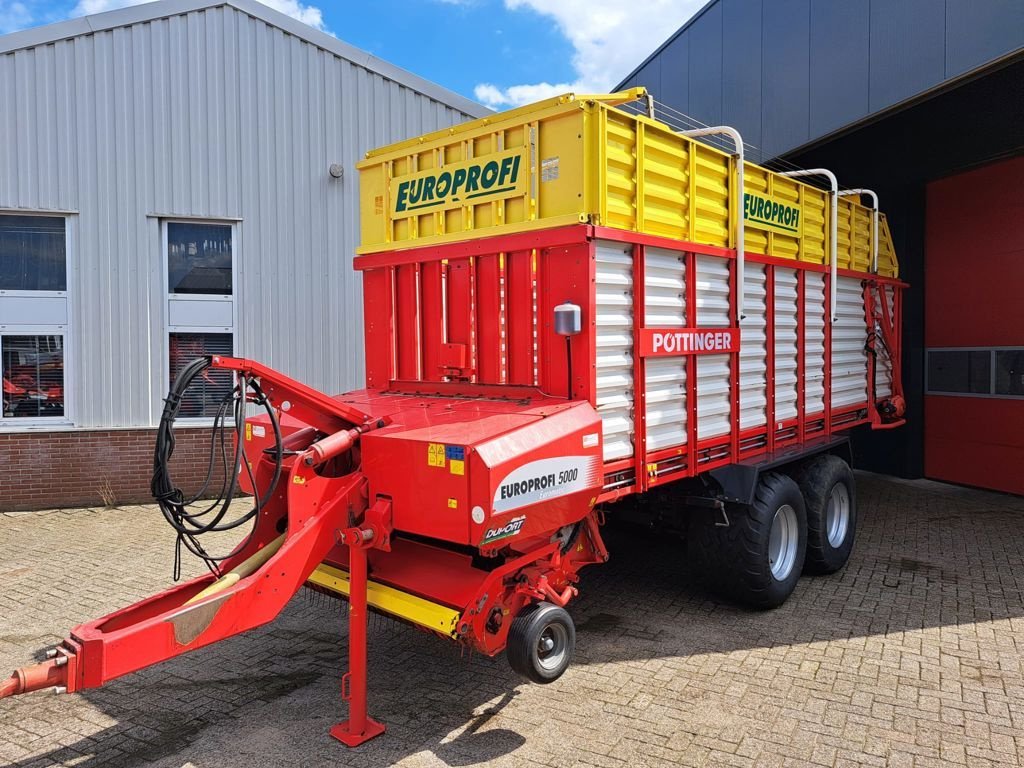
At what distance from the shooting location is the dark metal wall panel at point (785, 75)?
921 cm

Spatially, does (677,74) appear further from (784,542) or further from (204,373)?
(784,542)

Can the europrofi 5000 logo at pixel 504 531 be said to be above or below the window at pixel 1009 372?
below

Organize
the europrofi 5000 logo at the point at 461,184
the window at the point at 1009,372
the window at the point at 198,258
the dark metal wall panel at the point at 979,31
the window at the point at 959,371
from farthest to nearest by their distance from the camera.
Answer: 1. the window at the point at 959,371
2. the window at the point at 1009,372
3. the window at the point at 198,258
4. the dark metal wall panel at the point at 979,31
5. the europrofi 5000 logo at the point at 461,184

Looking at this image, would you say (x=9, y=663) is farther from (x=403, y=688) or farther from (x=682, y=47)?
(x=682, y=47)

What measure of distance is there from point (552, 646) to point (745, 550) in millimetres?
1963

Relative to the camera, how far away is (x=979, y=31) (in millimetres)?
6648

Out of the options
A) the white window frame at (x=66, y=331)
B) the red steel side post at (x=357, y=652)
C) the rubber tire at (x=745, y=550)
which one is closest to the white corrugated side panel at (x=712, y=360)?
the rubber tire at (x=745, y=550)

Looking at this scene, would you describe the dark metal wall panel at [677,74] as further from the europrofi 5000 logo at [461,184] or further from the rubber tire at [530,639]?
the rubber tire at [530,639]

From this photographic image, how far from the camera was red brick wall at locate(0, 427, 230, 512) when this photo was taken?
839 cm

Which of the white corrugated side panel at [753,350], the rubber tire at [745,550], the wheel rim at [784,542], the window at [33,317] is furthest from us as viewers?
the window at [33,317]

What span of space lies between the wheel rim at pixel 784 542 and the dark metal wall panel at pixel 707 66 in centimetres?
774

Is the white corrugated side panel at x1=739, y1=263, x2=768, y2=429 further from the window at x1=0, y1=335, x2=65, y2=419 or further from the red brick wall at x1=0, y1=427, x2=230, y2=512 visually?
the window at x1=0, y1=335, x2=65, y2=419

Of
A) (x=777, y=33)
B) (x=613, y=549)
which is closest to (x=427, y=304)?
(x=613, y=549)

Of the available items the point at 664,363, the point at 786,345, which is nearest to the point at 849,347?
the point at 786,345
